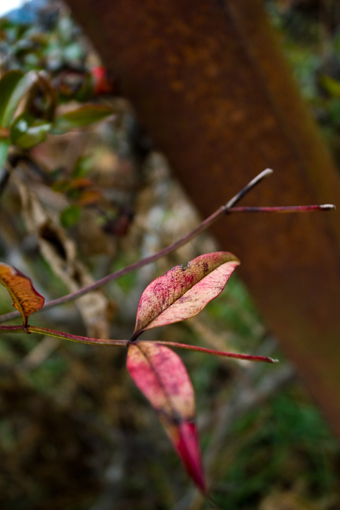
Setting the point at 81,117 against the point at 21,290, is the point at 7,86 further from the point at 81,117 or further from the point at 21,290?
the point at 21,290

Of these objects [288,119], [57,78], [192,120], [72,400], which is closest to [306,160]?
[288,119]

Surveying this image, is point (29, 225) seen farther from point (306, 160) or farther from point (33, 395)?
point (33, 395)

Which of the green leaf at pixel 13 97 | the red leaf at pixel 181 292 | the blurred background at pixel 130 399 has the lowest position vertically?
the blurred background at pixel 130 399

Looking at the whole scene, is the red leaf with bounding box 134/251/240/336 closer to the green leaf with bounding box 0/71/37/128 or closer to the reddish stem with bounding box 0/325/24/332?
the reddish stem with bounding box 0/325/24/332

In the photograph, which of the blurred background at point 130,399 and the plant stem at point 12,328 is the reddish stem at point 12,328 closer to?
the plant stem at point 12,328

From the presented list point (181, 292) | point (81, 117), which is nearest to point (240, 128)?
point (81, 117)

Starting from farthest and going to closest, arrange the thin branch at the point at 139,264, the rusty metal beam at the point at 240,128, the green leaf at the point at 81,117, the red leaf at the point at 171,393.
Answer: the rusty metal beam at the point at 240,128
the green leaf at the point at 81,117
the thin branch at the point at 139,264
the red leaf at the point at 171,393

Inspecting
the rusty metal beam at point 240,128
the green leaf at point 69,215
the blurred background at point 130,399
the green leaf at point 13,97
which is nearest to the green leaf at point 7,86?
the green leaf at point 13,97

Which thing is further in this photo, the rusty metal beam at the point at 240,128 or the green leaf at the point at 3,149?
the rusty metal beam at the point at 240,128
